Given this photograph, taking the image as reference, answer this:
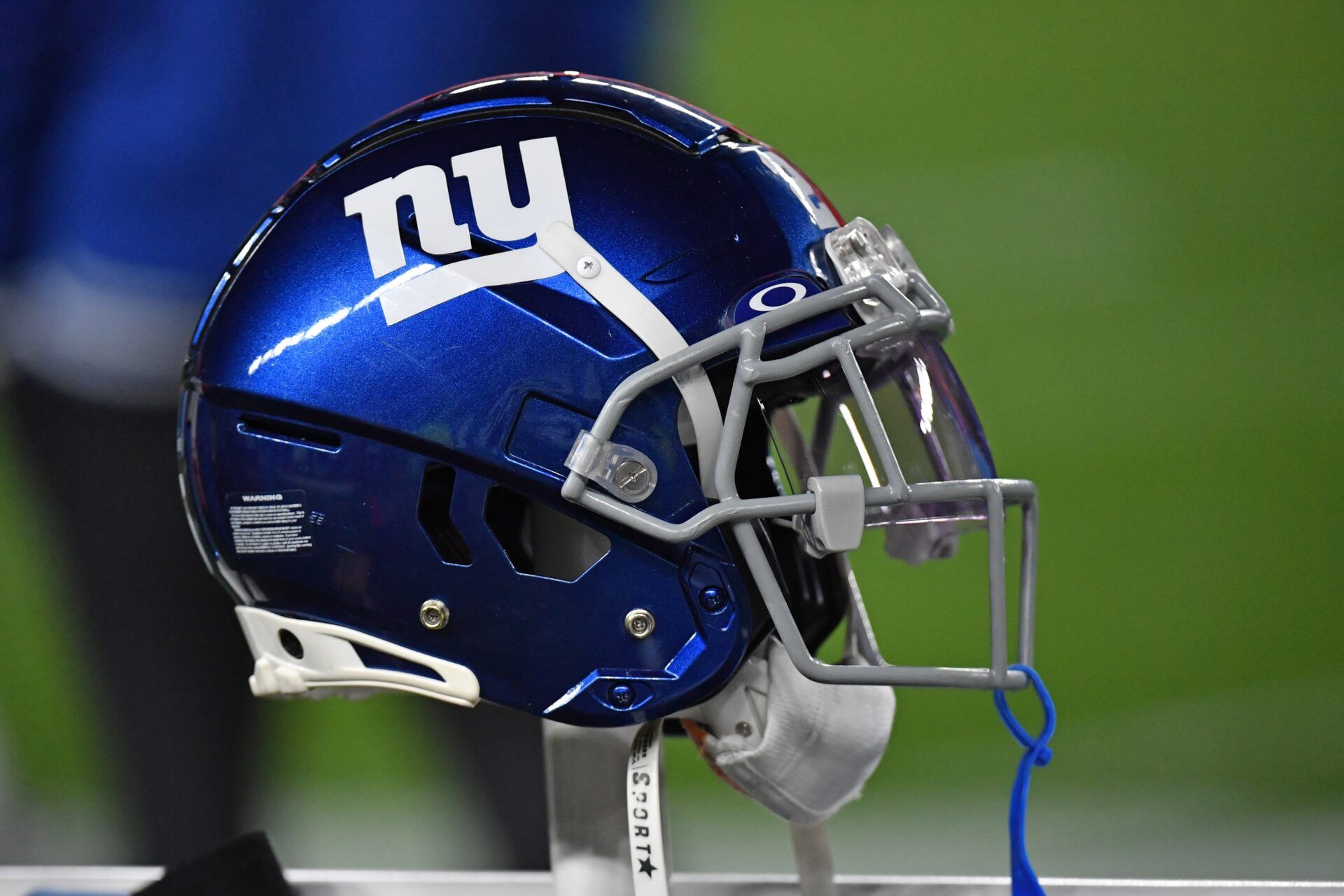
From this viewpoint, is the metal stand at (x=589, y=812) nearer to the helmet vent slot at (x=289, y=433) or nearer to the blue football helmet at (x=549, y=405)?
the blue football helmet at (x=549, y=405)

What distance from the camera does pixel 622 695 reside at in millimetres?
681

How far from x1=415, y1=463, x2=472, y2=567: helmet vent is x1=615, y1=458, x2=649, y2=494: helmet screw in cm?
11

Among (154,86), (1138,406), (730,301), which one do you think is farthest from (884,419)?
(154,86)

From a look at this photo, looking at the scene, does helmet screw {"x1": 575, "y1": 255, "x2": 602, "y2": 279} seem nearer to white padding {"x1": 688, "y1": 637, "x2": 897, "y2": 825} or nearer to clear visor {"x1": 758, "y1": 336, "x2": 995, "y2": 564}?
clear visor {"x1": 758, "y1": 336, "x2": 995, "y2": 564}

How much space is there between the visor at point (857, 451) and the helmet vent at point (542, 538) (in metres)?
0.06

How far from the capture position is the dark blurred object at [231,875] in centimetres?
90

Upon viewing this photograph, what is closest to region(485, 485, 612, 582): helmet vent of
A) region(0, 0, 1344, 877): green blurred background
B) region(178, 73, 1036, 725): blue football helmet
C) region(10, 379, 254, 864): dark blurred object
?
region(178, 73, 1036, 725): blue football helmet

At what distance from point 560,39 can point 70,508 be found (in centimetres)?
80

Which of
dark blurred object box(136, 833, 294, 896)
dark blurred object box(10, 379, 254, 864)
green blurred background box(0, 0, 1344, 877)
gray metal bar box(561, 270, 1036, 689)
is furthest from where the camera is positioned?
dark blurred object box(10, 379, 254, 864)

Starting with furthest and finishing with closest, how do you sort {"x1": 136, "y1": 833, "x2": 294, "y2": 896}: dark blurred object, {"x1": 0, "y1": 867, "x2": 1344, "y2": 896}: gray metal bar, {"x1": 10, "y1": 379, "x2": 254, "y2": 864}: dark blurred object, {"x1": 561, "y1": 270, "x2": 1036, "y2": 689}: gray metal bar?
{"x1": 10, "y1": 379, "x2": 254, "y2": 864}: dark blurred object → {"x1": 0, "y1": 867, "x2": 1344, "y2": 896}: gray metal bar → {"x1": 136, "y1": 833, "x2": 294, "y2": 896}: dark blurred object → {"x1": 561, "y1": 270, "x2": 1036, "y2": 689}: gray metal bar

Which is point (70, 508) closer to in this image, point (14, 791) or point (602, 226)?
point (14, 791)

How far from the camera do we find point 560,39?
119 cm

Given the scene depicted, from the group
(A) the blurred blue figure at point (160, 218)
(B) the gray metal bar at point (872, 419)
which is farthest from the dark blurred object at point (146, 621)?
(B) the gray metal bar at point (872, 419)

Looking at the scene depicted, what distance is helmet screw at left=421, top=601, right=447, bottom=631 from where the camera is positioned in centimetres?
69
